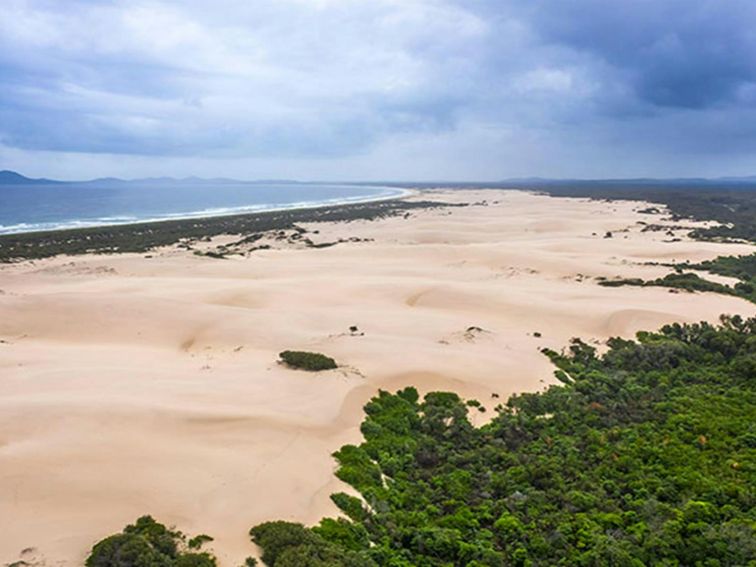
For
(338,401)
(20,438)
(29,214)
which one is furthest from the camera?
(29,214)

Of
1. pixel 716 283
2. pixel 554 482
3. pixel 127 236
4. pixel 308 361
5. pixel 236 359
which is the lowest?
pixel 554 482

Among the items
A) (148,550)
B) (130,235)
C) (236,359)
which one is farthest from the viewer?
(130,235)

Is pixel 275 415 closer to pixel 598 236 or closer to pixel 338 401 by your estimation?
pixel 338 401

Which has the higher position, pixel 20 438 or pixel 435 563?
pixel 20 438

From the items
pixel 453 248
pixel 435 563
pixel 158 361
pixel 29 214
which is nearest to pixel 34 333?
pixel 158 361

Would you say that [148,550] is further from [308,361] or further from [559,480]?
[308,361]

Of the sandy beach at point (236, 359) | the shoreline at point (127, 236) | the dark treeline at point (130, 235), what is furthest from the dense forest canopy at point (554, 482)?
the dark treeline at point (130, 235)

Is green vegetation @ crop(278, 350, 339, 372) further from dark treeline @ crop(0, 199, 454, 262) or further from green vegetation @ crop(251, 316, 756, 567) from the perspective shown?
dark treeline @ crop(0, 199, 454, 262)

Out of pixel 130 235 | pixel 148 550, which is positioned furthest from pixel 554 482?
pixel 130 235
